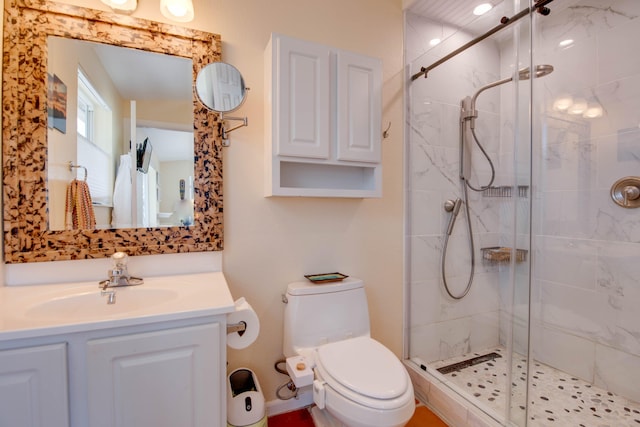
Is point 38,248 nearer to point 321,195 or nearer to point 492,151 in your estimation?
point 321,195

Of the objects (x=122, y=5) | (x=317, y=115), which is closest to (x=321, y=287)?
(x=317, y=115)

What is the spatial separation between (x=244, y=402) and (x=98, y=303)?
722mm

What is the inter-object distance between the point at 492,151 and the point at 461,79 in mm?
503

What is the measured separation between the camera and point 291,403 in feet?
5.49

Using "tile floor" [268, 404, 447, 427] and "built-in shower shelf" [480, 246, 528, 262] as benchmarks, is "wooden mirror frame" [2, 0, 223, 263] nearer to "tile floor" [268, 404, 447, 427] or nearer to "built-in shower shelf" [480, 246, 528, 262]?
"tile floor" [268, 404, 447, 427]

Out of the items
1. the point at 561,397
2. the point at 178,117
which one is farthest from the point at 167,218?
the point at 561,397

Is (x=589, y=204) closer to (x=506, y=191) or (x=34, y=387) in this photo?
(x=506, y=191)

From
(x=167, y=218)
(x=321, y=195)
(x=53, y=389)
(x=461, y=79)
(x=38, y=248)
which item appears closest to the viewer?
(x=53, y=389)

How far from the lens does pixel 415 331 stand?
6.55 ft

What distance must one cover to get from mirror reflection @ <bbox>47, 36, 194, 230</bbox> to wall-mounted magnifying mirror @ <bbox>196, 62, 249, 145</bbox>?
0.12m

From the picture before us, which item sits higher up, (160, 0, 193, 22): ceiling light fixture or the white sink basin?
(160, 0, 193, 22): ceiling light fixture

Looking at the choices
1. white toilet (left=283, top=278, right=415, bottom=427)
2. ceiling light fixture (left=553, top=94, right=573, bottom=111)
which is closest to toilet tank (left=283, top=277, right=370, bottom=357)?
white toilet (left=283, top=278, right=415, bottom=427)

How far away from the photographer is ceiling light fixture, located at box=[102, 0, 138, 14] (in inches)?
51.3

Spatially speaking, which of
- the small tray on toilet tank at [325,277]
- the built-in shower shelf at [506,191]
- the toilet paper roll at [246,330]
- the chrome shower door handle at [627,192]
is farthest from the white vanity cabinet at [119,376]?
the chrome shower door handle at [627,192]
